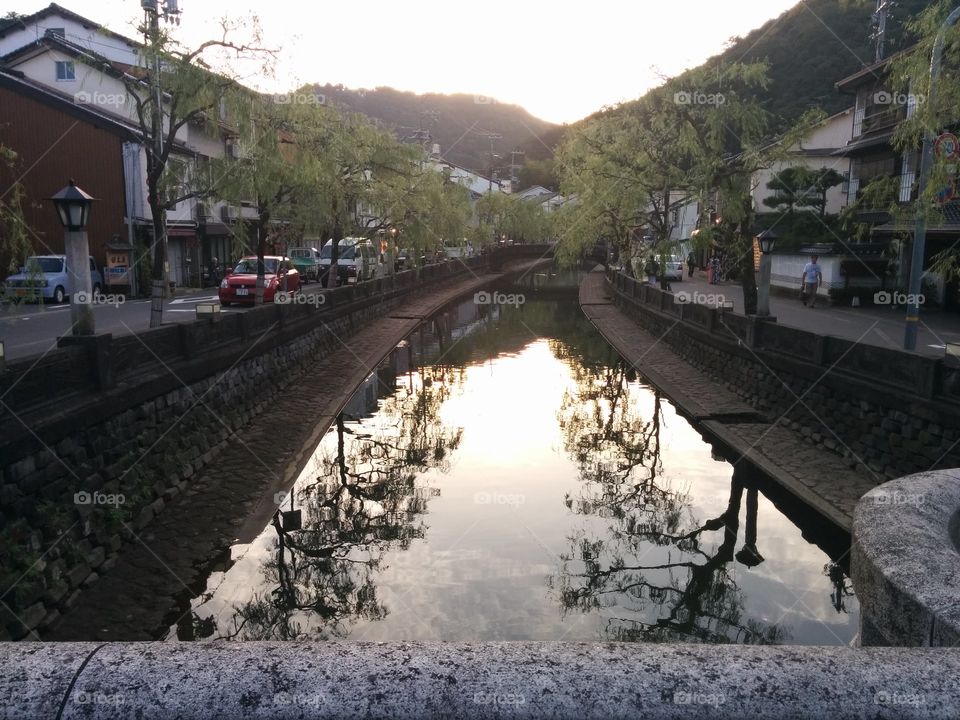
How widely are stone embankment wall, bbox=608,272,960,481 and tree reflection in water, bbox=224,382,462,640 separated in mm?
6675

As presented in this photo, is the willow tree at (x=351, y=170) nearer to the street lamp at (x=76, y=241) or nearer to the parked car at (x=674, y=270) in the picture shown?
the street lamp at (x=76, y=241)

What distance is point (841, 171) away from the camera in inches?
1551

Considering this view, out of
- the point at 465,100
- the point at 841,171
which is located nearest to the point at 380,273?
the point at 841,171

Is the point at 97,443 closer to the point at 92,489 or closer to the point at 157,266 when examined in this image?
the point at 92,489

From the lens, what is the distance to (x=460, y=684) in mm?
2123

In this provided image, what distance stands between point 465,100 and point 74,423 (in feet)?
572

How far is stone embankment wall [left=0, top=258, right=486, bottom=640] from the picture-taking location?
7098mm

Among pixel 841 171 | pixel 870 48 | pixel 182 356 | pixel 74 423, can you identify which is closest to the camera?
pixel 74 423

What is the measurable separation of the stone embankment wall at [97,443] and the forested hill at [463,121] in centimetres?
13134

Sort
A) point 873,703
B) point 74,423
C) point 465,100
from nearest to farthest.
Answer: point 873,703, point 74,423, point 465,100

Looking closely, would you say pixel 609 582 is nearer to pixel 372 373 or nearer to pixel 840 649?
pixel 840 649

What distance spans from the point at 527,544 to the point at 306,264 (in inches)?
1444

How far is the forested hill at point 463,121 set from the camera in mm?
148113

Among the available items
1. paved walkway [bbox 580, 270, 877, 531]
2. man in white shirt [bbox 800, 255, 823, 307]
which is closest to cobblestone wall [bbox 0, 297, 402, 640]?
paved walkway [bbox 580, 270, 877, 531]
